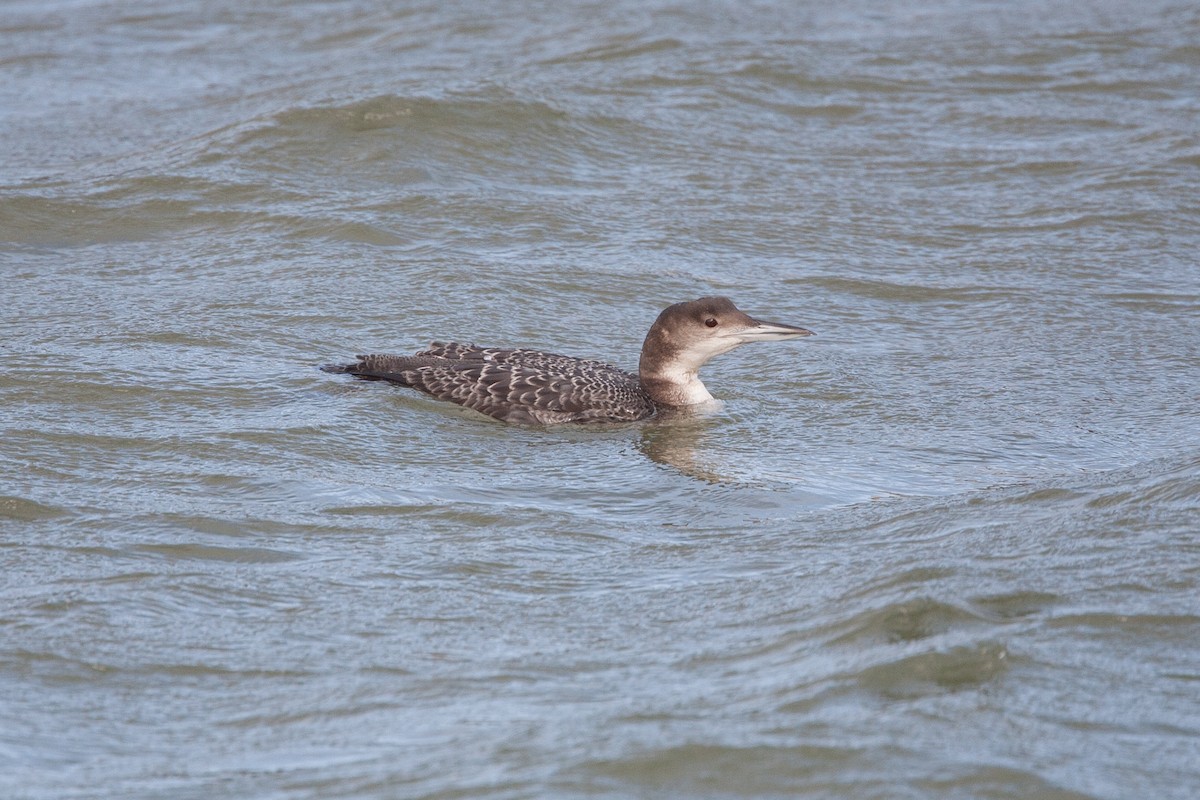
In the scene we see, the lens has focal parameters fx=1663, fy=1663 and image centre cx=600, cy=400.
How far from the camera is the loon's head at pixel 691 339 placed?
8.66m

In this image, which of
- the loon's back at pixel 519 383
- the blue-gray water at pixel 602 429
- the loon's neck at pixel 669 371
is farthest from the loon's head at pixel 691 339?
the blue-gray water at pixel 602 429

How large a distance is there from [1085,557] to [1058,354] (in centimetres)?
369

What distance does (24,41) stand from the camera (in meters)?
16.8

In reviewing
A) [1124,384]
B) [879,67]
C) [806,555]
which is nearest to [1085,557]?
[806,555]

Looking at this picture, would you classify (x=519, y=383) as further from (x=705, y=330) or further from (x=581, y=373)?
(x=705, y=330)

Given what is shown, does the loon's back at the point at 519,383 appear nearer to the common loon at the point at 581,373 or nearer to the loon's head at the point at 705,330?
the common loon at the point at 581,373

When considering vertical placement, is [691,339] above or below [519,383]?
above

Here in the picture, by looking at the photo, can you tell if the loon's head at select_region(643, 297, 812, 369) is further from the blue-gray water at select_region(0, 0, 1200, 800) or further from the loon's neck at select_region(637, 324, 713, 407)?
the blue-gray water at select_region(0, 0, 1200, 800)

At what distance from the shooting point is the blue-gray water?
4.99 m

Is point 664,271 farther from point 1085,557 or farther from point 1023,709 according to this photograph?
point 1023,709

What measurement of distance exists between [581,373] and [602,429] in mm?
314

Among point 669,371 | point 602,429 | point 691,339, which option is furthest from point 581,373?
point 691,339

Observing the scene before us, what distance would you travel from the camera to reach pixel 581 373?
28.6 ft

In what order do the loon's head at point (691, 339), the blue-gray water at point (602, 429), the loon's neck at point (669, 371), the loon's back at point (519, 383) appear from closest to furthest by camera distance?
the blue-gray water at point (602, 429) → the loon's back at point (519, 383) → the loon's head at point (691, 339) → the loon's neck at point (669, 371)
